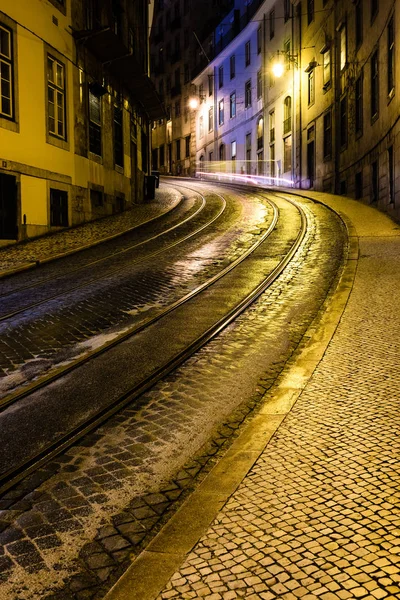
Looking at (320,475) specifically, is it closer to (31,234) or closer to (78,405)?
(78,405)

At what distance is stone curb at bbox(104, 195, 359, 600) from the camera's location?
2729mm

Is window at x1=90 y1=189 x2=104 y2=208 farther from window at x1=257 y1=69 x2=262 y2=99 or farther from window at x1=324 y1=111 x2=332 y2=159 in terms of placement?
window at x1=257 y1=69 x2=262 y2=99

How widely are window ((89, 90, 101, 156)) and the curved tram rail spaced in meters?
11.6

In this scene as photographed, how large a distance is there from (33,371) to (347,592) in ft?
14.9

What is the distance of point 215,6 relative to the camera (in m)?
58.3

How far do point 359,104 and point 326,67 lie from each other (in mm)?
6427

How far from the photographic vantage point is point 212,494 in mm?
3508

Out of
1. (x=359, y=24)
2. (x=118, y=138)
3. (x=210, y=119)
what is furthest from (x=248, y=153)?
(x=118, y=138)

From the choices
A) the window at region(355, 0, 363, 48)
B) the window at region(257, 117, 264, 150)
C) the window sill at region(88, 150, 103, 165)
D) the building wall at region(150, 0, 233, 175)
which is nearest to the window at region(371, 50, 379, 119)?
the window at region(355, 0, 363, 48)

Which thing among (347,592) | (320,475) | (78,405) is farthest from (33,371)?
(347,592)

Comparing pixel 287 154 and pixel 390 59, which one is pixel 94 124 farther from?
pixel 287 154

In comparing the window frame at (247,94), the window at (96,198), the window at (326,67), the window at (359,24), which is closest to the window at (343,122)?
the window at (326,67)

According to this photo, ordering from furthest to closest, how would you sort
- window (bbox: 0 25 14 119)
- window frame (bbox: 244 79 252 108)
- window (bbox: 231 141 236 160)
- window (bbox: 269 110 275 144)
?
window (bbox: 231 141 236 160)
window frame (bbox: 244 79 252 108)
window (bbox: 269 110 275 144)
window (bbox: 0 25 14 119)

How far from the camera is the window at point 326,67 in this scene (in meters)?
29.9
